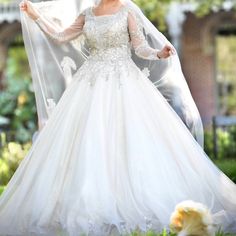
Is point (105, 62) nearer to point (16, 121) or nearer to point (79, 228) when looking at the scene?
point (79, 228)

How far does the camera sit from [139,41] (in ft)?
23.5

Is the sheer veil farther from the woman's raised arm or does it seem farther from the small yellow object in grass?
the small yellow object in grass

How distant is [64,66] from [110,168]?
1511 mm

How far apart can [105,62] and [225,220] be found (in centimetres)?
164

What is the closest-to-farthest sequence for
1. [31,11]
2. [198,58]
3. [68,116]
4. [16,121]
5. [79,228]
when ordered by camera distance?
[79,228], [68,116], [31,11], [16,121], [198,58]

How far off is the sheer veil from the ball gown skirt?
1.61 ft

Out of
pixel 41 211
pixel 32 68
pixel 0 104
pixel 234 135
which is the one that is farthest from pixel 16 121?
pixel 41 211

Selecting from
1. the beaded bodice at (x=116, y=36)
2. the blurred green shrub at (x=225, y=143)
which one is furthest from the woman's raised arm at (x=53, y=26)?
the blurred green shrub at (x=225, y=143)

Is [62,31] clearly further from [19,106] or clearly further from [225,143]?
[19,106]

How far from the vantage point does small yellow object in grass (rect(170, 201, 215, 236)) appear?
4953mm

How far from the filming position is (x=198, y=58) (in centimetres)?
2400

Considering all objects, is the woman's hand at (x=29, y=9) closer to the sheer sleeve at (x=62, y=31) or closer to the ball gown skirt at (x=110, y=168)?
the sheer sleeve at (x=62, y=31)

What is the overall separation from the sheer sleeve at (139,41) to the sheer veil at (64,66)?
1.43 ft

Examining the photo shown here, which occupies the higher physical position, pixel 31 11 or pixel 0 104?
pixel 31 11
